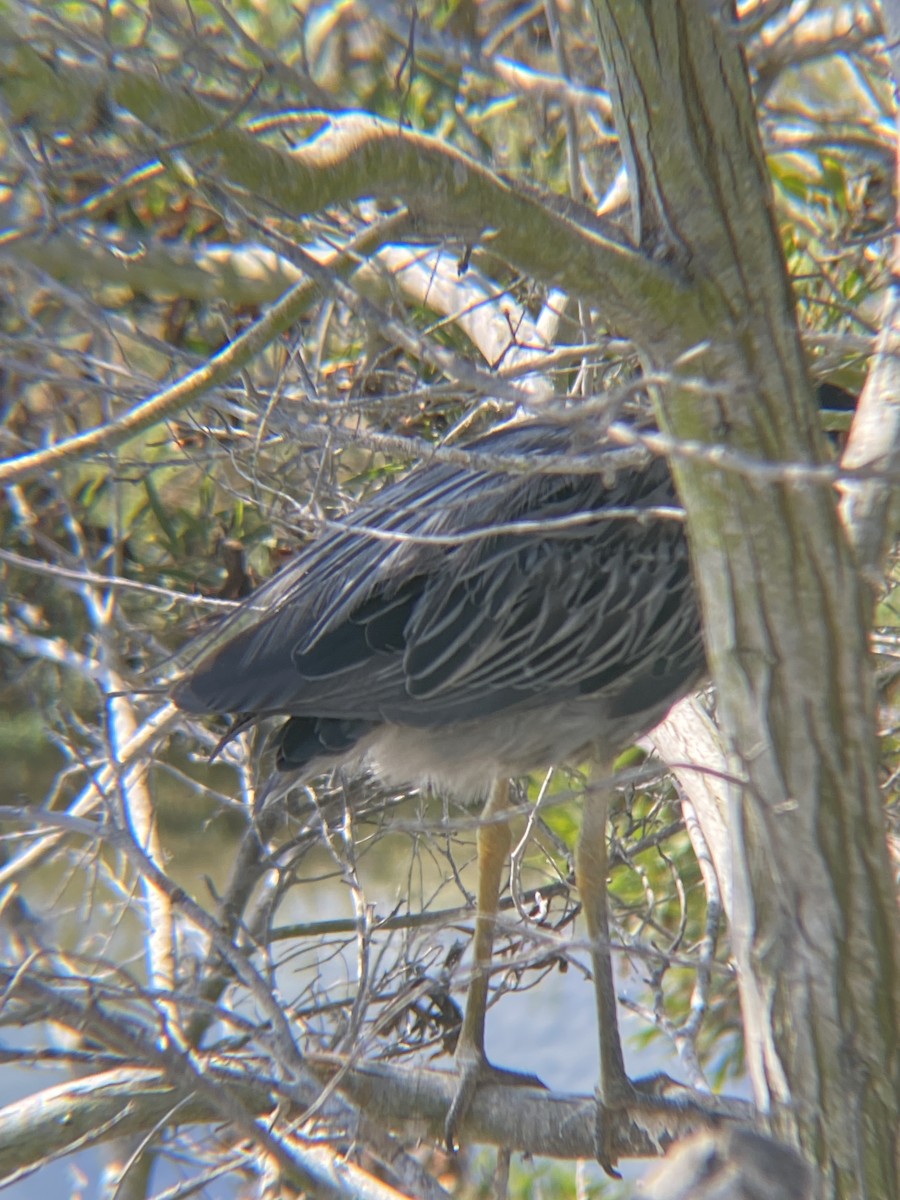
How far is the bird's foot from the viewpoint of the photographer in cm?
261

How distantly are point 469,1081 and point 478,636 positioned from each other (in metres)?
0.92

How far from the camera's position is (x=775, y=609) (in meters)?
1.54

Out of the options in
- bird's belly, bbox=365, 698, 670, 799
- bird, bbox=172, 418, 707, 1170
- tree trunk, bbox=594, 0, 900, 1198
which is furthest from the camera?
bird's belly, bbox=365, 698, 670, 799

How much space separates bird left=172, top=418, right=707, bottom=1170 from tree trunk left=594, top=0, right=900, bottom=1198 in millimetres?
960

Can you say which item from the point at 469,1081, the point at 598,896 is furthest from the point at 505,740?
the point at 469,1081

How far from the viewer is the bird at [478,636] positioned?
8.42 feet

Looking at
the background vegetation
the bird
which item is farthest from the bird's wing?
the background vegetation

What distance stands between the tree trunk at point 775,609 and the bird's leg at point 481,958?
35.4 inches

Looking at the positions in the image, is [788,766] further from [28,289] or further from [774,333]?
[28,289]

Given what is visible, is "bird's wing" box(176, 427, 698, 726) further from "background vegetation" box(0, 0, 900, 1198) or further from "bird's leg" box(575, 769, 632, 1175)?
"bird's leg" box(575, 769, 632, 1175)

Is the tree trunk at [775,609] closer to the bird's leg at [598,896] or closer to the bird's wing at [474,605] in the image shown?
the bird's wing at [474,605]

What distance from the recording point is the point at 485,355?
11.3ft

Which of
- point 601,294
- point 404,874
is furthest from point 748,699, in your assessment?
point 404,874

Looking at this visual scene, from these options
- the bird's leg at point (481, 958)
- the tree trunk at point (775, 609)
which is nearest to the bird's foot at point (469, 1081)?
the bird's leg at point (481, 958)
